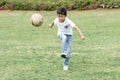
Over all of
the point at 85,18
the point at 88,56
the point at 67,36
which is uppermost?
the point at 67,36

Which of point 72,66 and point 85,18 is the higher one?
point 72,66

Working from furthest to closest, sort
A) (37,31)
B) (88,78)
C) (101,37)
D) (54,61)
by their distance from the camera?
(37,31) → (101,37) → (54,61) → (88,78)

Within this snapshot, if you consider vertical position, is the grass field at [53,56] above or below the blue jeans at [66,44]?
below

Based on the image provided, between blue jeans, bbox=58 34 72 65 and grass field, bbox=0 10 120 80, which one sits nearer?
grass field, bbox=0 10 120 80

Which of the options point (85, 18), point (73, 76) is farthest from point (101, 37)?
point (85, 18)

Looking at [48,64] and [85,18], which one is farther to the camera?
[85,18]

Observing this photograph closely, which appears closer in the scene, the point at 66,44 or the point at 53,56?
the point at 66,44

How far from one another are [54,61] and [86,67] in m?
1.01

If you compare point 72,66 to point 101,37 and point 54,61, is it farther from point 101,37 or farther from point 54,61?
point 101,37

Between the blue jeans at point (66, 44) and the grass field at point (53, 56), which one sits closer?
the grass field at point (53, 56)

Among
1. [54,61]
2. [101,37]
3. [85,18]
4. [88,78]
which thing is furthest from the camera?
[85,18]

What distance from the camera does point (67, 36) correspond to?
28.0ft

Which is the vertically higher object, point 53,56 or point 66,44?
point 66,44

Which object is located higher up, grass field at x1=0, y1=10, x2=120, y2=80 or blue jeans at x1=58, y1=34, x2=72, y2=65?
blue jeans at x1=58, y1=34, x2=72, y2=65
